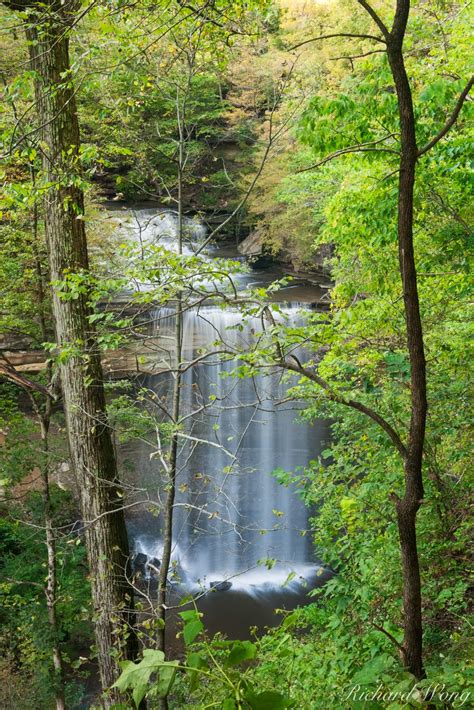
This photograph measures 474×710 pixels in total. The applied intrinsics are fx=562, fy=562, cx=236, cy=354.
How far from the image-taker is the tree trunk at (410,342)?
1996 millimetres

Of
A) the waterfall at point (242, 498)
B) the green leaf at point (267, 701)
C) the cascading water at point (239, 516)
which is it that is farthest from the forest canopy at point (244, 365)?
the waterfall at point (242, 498)

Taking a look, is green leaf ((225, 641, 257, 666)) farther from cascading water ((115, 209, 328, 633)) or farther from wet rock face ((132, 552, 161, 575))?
wet rock face ((132, 552, 161, 575))

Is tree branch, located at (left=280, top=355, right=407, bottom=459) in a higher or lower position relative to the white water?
higher

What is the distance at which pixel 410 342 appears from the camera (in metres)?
2.16

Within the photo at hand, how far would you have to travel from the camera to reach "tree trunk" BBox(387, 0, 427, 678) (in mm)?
1996

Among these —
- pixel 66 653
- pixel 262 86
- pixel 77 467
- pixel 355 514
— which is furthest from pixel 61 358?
pixel 262 86

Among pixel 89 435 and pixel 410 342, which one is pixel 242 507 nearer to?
pixel 89 435

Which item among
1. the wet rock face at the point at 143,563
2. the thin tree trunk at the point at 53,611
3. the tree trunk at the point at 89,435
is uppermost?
the tree trunk at the point at 89,435

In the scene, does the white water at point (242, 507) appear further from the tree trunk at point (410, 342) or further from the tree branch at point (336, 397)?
the tree trunk at point (410, 342)

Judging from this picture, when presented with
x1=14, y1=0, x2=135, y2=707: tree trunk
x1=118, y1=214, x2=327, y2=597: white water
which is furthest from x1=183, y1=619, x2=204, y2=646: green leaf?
x1=118, y1=214, x2=327, y2=597: white water

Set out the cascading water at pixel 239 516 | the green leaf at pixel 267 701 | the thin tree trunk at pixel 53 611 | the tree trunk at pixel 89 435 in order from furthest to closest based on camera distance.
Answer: the cascading water at pixel 239 516
the thin tree trunk at pixel 53 611
the tree trunk at pixel 89 435
the green leaf at pixel 267 701

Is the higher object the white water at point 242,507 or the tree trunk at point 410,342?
the tree trunk at point 410,342

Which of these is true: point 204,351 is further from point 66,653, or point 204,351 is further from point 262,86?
point 262,86

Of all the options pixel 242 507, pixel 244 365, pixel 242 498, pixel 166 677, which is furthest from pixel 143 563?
pixel 166 677
